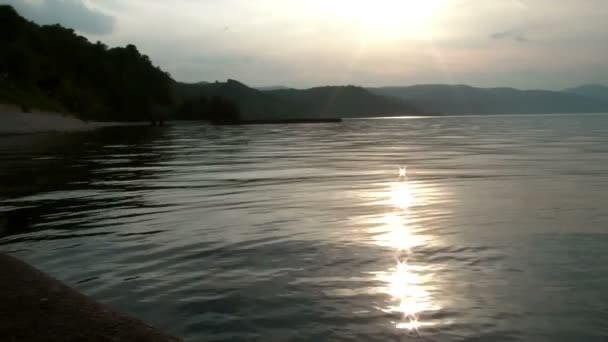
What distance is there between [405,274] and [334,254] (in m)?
1.89

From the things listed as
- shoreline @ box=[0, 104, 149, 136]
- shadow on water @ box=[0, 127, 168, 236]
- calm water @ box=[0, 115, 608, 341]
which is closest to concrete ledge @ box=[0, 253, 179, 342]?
calm water @ box=[0, 115, 608, 341]

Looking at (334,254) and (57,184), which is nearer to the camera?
(334,254)

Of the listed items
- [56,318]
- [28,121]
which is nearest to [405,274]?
[56,318]

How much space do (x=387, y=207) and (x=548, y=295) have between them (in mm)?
8649

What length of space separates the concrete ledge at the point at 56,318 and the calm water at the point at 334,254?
2.62 feet

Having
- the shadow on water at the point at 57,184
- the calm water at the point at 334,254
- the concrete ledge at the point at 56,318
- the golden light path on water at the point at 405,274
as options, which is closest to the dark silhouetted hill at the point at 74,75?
the shadow on water at the point at 57,184

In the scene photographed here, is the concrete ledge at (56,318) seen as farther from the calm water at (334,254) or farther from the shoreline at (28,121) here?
the shoreline at (28,121)

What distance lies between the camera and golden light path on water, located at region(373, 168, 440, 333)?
25.2 feet

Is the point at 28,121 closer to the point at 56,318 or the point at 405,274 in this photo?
the point at 405,274

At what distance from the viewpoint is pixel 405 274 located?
9453 millimetres

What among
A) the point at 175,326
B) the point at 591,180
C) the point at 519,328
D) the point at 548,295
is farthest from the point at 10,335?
the point at 591,180

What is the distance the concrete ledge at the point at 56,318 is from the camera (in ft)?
19.9

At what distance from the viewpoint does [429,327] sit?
7.11 metres

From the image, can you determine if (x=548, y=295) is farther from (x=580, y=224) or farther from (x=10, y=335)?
(x=10, y=335)
